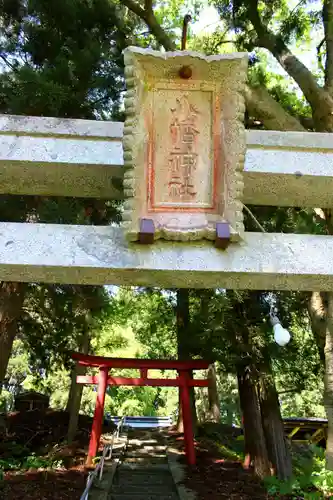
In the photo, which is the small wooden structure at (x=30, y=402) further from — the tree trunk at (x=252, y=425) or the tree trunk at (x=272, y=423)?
the tree trunk at (x=272, y=423)

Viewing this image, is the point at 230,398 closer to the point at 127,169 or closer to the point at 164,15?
the point at 164,15

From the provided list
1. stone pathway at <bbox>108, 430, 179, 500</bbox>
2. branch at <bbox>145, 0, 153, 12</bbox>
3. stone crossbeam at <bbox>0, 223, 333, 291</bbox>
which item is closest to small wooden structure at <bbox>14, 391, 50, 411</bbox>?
stone pathway at <bbox>108, 430, 179, 500</bbox>

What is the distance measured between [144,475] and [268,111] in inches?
276

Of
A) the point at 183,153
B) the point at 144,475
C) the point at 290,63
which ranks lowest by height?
the point at 144,475

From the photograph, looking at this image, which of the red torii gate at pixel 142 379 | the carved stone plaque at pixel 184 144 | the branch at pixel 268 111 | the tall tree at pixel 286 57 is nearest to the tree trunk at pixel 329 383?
the tall tree at pixel 286 57

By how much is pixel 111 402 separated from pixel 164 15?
17.6m

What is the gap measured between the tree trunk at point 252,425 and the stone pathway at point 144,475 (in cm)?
150

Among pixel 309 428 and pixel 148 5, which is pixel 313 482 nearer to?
pixel 148 5

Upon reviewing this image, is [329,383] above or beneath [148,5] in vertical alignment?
beneath

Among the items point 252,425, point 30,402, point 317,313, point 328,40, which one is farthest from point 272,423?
point 30,402

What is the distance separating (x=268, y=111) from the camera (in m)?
7.23

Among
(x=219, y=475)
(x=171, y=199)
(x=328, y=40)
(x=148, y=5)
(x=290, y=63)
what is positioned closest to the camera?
(x=171, y=199)

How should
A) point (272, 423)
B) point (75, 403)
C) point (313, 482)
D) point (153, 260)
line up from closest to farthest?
point (153, 260)
point (313, 482)
point (272, 423)
point (75, 403)

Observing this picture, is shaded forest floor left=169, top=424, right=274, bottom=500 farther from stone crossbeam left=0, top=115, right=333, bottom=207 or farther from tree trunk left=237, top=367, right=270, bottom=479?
stone crossbeam left=0, top=115, right=333, bottom=207
